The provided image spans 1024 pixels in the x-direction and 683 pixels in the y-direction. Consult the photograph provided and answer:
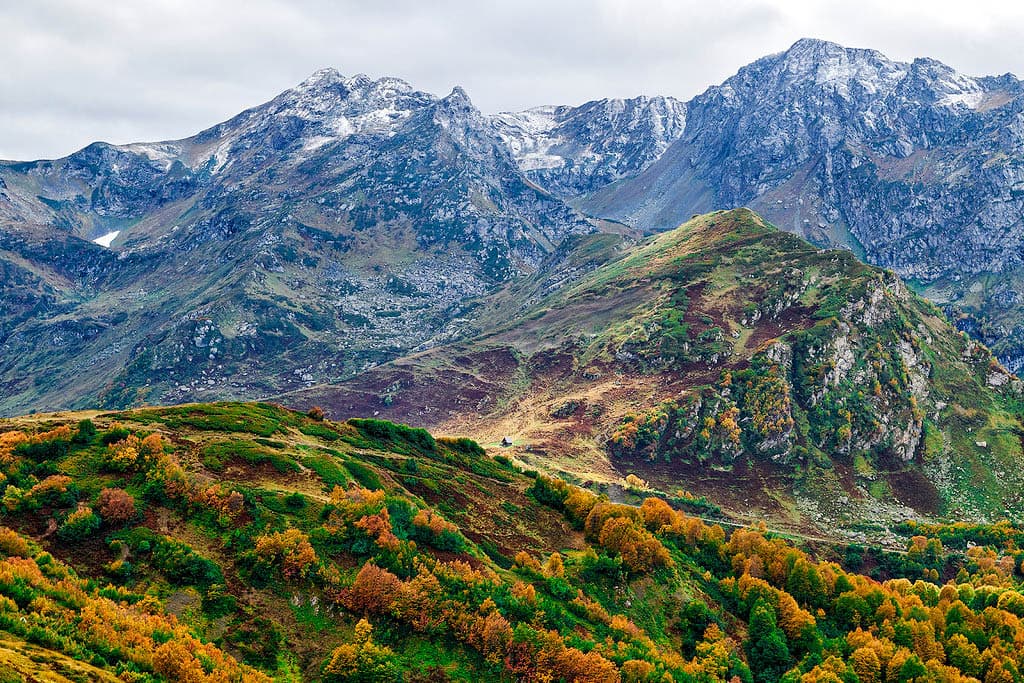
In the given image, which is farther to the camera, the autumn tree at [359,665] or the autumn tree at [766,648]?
the autumn tree at [766,648]

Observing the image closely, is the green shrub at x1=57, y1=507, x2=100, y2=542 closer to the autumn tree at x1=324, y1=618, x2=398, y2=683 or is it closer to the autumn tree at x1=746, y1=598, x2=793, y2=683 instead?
the autumn tree at x1=324, y1=618, x2=398, y2=683

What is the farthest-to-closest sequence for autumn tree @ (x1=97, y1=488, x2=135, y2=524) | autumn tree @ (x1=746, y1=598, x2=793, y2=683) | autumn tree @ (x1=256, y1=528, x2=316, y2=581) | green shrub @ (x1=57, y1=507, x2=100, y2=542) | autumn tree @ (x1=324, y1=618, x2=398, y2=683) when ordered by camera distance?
autumn tree @ (x1=746, y1=598, x2=793, y2=683) → autumn tree @ (x1=256, y1=528, x2=316, y2=581) → autumn tree @ (x1=97, y1=488, x2=135, y2=524) → green shrub @ (x1=57, y1=507, x2=100, y2=542) → autumn tree @ (x1=324, y1=618, x2=398, y2=683)

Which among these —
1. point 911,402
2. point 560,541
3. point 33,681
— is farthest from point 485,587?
point 911,402

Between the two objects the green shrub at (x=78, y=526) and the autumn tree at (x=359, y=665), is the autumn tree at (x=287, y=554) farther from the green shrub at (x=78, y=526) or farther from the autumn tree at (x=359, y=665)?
the green shrub at (x=78, y=526)

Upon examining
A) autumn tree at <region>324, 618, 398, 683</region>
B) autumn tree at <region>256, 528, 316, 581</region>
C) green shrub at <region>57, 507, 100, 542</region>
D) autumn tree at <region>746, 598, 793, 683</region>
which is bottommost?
autumn tree at <region>746, 598, 793, 683</region>

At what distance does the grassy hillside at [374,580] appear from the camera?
128 feet

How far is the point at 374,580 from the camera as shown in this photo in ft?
163

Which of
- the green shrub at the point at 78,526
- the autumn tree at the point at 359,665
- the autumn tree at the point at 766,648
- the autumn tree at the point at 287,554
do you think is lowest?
the autumn tree at the point at 766,648

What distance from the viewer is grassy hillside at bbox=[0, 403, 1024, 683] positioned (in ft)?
128

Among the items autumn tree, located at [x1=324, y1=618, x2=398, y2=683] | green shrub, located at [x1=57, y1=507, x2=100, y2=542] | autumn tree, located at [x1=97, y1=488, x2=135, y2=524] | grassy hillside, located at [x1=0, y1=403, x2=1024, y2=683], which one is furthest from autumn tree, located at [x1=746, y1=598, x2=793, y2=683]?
green shrub, located at [x1=57, y1=507, x2=100, y2=542]

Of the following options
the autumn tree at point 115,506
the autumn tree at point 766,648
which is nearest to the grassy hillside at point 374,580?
the autumn tree at point 115,506

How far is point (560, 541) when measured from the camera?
80.1 meters

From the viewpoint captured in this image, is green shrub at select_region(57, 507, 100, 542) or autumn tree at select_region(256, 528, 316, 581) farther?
autumn tree at select_region(256, 528, 316, 581)

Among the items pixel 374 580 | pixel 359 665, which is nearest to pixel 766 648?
pixel 374 580
